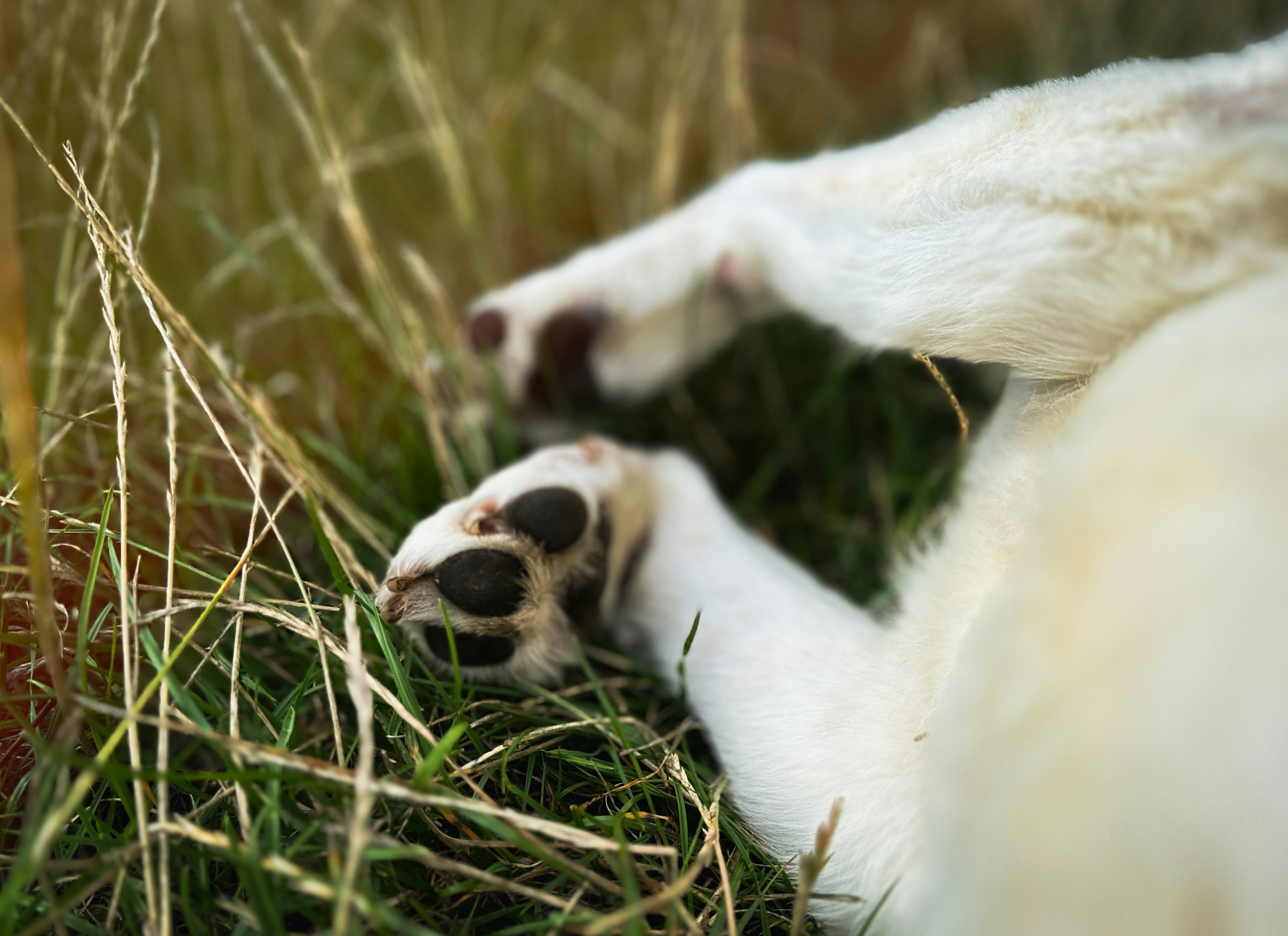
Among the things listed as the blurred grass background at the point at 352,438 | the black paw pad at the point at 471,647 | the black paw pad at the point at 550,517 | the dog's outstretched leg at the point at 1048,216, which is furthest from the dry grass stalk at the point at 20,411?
the dog's outstretched leg at the point at 1048,216

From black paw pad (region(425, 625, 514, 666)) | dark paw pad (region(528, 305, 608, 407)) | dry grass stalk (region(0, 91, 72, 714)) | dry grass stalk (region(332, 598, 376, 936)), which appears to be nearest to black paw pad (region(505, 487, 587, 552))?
black paw pad (region(425, 625, 514, 666))

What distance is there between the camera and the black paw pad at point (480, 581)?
1.20 meters

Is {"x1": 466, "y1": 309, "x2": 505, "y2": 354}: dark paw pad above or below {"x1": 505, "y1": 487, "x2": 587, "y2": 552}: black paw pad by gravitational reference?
above

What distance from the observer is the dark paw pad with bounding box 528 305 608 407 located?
1703mm

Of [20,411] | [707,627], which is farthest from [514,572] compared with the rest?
[20,411]

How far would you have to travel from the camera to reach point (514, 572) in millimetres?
1234

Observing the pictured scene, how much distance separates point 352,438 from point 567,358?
664 millimetres

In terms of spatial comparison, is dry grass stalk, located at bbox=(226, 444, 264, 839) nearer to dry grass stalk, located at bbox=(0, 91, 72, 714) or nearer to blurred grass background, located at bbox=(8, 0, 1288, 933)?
blurred grass background, located at bbox=(8, 0, 1288, 933)

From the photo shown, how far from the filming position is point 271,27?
8.38ft

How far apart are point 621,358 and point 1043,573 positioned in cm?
108

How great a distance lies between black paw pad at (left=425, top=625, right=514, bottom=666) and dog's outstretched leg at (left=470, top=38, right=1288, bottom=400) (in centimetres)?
77

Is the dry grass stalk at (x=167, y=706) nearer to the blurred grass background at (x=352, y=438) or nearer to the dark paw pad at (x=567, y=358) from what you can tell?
the blurred grass background at (x=352, y=438)

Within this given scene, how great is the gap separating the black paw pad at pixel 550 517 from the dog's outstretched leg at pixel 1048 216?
0.55 meters

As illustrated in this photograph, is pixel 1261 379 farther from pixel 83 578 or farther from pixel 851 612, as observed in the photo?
pixel 83 578
